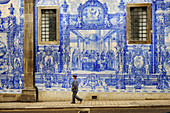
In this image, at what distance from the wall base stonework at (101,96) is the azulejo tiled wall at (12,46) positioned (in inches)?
65.8

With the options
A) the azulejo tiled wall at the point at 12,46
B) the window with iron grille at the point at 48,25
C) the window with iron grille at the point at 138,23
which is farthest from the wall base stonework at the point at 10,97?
the window with iron grille at the point at 138,23

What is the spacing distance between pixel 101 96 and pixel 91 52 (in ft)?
8.83

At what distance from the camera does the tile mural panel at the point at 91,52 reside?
1209 cm

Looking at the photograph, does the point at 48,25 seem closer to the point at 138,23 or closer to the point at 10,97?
the point at 10,97

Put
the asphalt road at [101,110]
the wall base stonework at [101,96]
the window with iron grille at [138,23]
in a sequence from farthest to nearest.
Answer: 1. the window with iron grille at [138,23]
2. the wall base stonework at [101,96]
3. the asphalt road at [101,110]

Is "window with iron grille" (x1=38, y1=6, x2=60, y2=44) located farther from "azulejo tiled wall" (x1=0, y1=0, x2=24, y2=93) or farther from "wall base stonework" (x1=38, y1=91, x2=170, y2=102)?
"wall base stonework" (x1=38, y1=91, x2=170, y2=102)

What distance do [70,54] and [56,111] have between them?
148 inches

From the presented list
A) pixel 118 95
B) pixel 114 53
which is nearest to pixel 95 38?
pixel 114 53

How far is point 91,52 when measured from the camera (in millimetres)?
12352

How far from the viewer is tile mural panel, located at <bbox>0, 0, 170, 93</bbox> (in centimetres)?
1209

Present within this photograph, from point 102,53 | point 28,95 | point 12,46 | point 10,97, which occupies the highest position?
point 12,46

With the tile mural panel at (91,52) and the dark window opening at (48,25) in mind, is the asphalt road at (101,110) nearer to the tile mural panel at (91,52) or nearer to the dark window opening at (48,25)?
the tile mural panel at (91,52)

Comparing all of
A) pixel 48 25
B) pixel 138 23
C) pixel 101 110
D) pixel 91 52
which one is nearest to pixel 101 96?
pixel 101 110

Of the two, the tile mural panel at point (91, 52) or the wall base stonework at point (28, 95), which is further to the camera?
the wall base stonework at point (28, 95)
